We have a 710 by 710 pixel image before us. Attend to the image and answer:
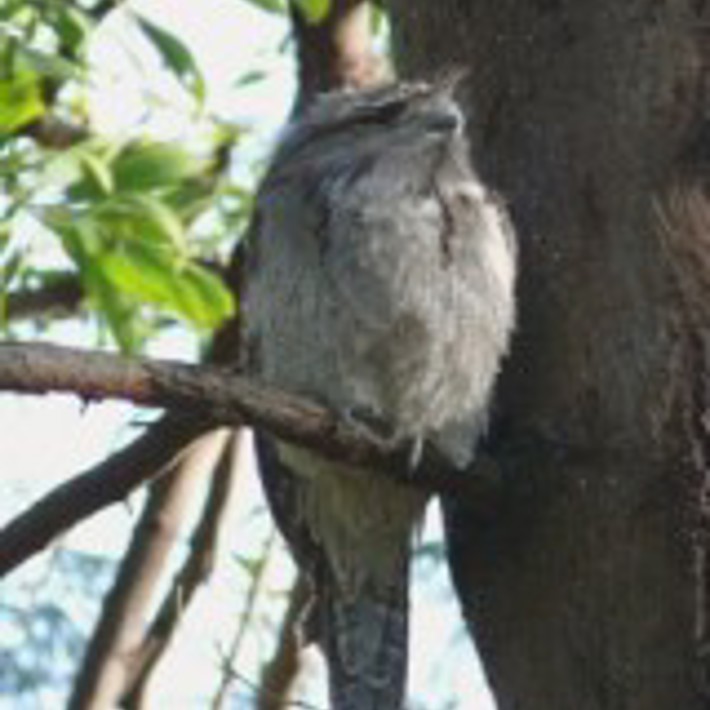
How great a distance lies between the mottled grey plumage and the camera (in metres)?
3.40

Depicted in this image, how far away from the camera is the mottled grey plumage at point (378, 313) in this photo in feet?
11.1

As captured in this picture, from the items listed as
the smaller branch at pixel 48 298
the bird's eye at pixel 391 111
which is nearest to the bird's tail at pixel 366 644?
the bird's eye at pixel 391 111

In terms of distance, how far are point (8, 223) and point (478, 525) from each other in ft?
3.51

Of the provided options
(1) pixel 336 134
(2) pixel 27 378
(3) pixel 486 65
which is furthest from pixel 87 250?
(2) pixel 27 378

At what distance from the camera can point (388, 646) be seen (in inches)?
137

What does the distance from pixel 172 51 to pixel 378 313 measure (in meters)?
→ 0.61

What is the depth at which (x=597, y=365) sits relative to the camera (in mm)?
2969

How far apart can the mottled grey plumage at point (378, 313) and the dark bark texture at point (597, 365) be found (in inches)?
5.4

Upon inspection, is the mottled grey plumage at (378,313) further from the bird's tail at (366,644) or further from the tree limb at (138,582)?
the tree limb at (138,582)

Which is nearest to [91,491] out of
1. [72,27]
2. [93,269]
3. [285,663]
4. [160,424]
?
[160,424]

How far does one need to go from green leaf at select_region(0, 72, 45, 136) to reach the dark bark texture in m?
0.76

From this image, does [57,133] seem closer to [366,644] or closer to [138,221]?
[138,221]

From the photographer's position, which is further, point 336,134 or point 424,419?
point 336,134

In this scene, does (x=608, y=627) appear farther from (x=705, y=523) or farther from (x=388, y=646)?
(x=388, y=646)
